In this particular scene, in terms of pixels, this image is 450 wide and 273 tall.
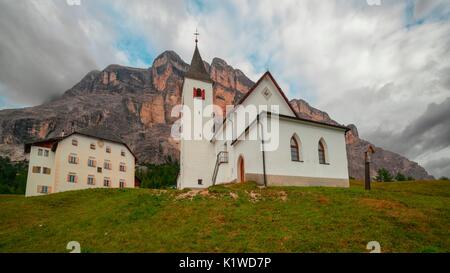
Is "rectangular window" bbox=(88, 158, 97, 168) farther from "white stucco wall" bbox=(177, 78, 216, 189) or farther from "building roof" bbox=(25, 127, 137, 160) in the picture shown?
"white stucco wall" bbox=(177, 78, 216, 189)

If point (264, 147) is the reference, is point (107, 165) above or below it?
above

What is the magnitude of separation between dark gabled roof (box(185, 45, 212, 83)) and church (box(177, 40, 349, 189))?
429 centimetres

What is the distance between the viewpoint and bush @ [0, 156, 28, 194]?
67.4 metres

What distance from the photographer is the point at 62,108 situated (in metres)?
146

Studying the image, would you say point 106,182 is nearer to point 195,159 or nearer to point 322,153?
point 195,159

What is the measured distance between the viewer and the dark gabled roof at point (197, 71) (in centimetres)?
3669

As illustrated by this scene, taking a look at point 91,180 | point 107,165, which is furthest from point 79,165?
point 107,165

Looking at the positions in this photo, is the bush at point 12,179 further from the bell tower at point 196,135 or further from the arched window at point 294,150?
the arched window at point 294,150

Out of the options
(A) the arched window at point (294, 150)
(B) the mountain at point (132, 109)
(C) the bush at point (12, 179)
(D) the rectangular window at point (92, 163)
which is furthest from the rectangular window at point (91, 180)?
(B) the mountain at point (132, 109)

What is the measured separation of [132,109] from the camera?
14600cm

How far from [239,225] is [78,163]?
1634 inches
